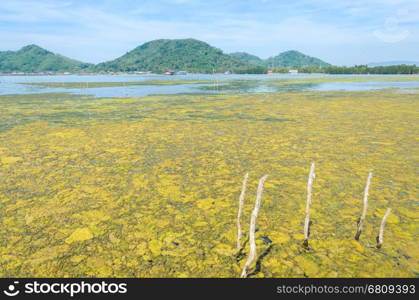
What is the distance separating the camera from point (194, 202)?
6379 mm

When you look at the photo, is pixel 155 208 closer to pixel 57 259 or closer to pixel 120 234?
pixel 120 234

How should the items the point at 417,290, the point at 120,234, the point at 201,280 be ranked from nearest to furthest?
the point at 417,290 → the point at 201,280 → the point at 120,234

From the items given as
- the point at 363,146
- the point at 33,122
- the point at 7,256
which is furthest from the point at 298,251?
the point at 33,122

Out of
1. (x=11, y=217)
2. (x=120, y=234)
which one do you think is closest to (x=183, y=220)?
(x=120, y=234)

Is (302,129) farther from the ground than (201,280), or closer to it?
farther from the ground

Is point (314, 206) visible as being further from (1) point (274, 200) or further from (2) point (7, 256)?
(2) point (7, 256)

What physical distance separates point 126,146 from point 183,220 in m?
6.48

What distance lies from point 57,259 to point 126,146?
279 inches

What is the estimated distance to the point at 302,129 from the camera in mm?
13875

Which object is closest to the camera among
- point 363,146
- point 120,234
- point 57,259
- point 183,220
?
Result: point 57,259

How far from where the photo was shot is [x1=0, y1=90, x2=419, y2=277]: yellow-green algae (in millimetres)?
4324

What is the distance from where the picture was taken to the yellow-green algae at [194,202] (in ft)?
14.2

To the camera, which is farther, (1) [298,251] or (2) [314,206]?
(2) [314,206]

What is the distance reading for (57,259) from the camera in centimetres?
439
